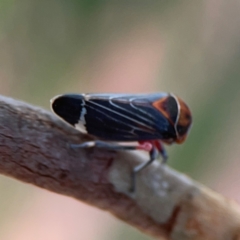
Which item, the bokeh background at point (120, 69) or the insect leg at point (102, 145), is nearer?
the insect leg at point (102, 145)

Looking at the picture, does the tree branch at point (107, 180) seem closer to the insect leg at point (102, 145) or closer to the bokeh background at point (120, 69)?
the insect leg at point (102, 145)

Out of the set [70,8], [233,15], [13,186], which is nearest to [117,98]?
[13,186]

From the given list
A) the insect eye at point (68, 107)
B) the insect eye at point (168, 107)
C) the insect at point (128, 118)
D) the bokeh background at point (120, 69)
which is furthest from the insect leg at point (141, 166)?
the bokeh background at point (120, 69)

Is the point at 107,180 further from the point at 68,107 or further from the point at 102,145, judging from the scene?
the point at 68,107

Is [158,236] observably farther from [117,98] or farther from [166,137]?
Result: [117,98]

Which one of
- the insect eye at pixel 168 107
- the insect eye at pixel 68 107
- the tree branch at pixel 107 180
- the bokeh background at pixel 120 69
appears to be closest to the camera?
the tree branch at pixel 107 180

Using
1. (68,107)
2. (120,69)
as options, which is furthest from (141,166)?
(120,69)

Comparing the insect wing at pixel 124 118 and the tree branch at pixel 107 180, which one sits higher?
the insect wing at pixel 124 118
